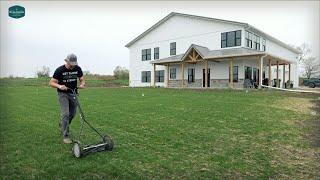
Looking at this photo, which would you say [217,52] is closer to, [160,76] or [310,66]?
[160,76]

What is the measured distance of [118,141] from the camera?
7.45 meters

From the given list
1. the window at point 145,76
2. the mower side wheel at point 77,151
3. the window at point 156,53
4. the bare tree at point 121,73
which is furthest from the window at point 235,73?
the bare tree at point 121,73

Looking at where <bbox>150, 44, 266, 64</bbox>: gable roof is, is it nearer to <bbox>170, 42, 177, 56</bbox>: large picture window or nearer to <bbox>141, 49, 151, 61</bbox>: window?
<bbox>170, 42, 177, 56</bbox>: large picture window

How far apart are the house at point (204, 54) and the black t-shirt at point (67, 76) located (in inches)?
850

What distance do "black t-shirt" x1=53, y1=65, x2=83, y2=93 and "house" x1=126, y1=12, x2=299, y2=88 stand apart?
2159 cm

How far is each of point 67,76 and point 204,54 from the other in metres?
24.8

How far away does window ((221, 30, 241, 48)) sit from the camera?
30.4 m

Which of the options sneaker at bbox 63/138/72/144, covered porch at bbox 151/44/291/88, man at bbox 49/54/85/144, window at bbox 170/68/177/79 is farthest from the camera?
window at bbox 170/68/177/79

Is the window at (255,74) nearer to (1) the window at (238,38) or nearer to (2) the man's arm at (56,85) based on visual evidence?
(1) the window at (238,38)

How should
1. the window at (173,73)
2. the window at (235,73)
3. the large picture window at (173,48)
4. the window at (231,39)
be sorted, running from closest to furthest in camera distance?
the window at (231,39) → the window at (235,73) → the window at (173,73) → the large picture window at (173,48)

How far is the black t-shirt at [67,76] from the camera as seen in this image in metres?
6.77

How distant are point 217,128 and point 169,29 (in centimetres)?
3011

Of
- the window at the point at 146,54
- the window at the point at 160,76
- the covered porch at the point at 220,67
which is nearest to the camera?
the covered porch at the point at 220,67

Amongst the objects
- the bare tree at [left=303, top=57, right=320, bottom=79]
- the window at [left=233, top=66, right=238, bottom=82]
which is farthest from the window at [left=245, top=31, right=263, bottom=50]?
the bare tree at [left=303, top=57, right=320, bottom=79]
